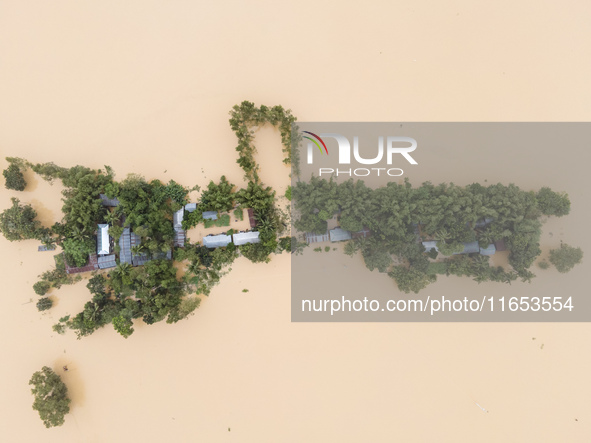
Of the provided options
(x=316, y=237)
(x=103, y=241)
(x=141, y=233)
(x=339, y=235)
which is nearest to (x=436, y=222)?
(x=339, y=235)

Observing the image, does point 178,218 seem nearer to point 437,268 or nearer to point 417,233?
point 417,233

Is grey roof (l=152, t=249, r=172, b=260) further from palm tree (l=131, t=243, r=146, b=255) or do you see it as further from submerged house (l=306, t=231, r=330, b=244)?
submerged house (l=306, t=231, r=330, b=244)

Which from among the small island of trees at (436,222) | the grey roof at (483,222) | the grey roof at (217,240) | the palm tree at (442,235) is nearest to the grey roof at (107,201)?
the grey roof at (217,240)

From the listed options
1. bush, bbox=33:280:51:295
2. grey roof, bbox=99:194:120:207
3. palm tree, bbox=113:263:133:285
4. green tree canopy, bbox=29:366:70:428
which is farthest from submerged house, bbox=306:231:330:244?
green tree canopy, bbox=29:366:70:428

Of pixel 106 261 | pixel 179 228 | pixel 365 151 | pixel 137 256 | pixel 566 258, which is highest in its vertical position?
pixel 365 151

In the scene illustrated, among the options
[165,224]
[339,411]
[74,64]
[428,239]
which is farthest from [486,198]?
[74,64]

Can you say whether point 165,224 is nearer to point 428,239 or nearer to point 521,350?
point 428,239

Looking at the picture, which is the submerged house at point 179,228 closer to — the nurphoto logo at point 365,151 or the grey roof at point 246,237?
the grey roof at point 246,237
